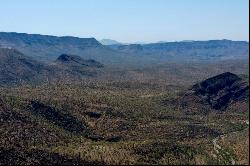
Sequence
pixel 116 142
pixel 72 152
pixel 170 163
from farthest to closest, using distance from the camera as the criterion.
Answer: pixel 116 142
pixel 72 152
pixel 170 163

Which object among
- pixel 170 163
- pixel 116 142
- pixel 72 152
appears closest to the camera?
pixel 170 163

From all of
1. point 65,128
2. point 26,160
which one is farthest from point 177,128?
point 26,160

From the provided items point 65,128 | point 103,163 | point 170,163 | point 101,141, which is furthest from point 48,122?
point 170,163

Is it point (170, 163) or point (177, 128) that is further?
point (177, 128)

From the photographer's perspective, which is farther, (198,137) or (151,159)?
(198,137)

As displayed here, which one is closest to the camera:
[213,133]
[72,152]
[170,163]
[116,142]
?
[170,163]

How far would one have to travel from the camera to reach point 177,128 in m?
190

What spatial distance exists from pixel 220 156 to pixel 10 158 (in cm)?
5600

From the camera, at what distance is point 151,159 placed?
Result: 143m

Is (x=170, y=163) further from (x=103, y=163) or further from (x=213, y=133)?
(x=213, y=133)

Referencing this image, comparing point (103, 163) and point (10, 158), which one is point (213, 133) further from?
point (10, 158)

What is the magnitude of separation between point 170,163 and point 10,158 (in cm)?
4249

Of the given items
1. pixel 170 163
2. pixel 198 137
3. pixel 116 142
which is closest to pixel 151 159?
pixel 170 163

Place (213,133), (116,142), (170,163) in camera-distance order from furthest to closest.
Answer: (213,133)
(116,142)
(170,163)
